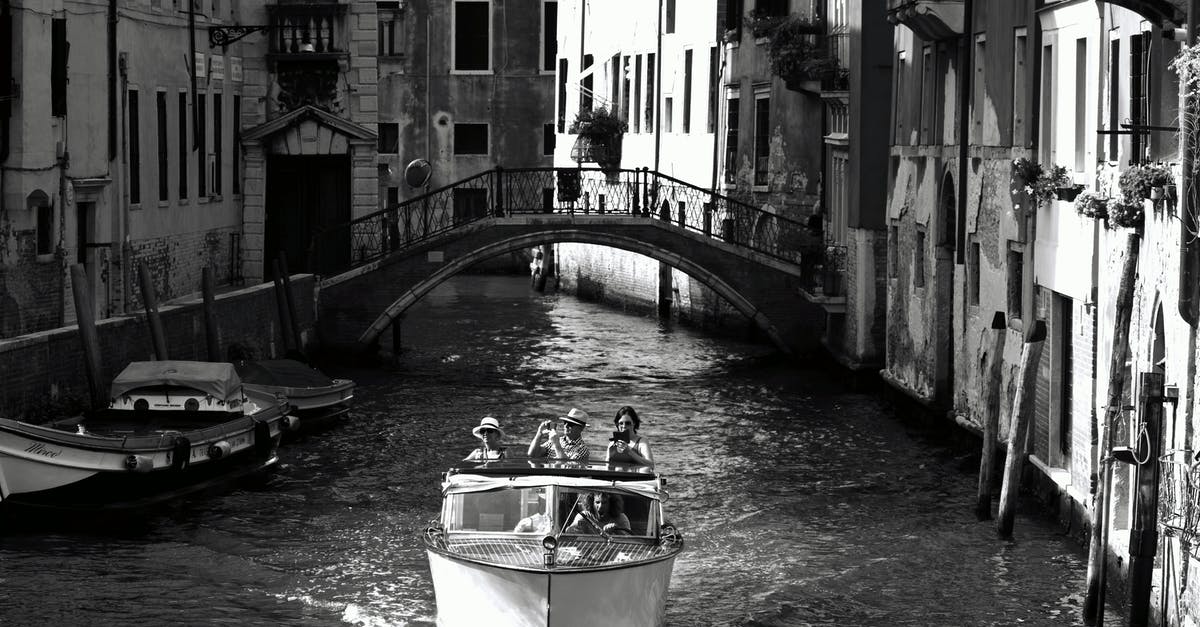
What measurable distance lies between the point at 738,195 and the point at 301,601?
1637 cm

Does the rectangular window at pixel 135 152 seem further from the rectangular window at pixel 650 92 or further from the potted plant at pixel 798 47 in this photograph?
the rectangular window at pixel 650 92

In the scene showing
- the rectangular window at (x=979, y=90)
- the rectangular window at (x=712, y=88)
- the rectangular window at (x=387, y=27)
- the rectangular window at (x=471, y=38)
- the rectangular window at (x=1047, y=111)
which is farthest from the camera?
the rectangular window at (x=471, y=38)

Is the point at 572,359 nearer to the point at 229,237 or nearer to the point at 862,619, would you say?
the point at 229,237

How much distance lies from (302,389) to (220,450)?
12.5ft

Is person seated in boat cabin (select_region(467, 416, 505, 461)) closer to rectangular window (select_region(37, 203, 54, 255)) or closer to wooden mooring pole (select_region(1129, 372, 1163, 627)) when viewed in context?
wooden mooring pole (select_region(1129, 372, 1163, 627))

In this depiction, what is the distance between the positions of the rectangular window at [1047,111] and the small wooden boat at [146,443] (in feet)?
23.3

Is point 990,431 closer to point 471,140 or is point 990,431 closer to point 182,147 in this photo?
point 182,147

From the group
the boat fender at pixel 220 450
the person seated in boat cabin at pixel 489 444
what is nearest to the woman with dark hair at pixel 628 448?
the person seated in boat cabin at pixel 489 444

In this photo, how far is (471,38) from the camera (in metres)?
41.1

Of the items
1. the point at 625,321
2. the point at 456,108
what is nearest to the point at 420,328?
the point at 625,321

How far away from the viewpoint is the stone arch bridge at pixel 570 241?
26938 millimetres

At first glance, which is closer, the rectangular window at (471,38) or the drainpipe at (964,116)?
the drainpipe at (964,116)

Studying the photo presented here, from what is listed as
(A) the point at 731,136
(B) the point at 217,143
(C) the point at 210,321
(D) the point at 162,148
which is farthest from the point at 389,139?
(C) the point at 210,321

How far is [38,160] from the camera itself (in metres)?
20.2
